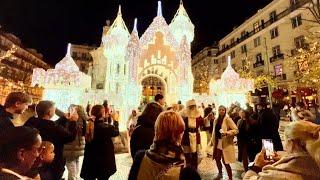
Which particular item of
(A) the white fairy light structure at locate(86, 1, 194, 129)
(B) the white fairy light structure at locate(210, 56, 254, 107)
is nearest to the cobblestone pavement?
(A) the white fairy light structure at locate(86, 1, 194, 129)

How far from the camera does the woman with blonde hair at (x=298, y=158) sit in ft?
6.56

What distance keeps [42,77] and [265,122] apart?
41.3ft

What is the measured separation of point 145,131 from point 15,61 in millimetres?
47125

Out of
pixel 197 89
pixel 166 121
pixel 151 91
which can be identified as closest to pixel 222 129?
pixel 166 121

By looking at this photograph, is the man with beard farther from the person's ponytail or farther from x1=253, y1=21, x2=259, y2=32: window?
x1=253, y1=21, x2=259, y2=32: window

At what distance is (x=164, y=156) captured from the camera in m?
1.94

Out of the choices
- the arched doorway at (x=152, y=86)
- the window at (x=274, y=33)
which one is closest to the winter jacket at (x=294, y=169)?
the arched doorway at (x=152, y=86)

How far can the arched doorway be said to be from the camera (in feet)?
67.5

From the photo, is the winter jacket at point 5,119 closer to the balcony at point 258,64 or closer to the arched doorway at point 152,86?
the arched doorway at point 152,86

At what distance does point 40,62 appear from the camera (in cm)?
5716

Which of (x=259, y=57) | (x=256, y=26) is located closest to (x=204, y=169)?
(x=259, y=57)

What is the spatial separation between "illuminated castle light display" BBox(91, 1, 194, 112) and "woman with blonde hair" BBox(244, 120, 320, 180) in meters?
14.4

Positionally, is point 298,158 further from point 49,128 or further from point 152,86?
point 152,86

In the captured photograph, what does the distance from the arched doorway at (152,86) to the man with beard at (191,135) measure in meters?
14.5
